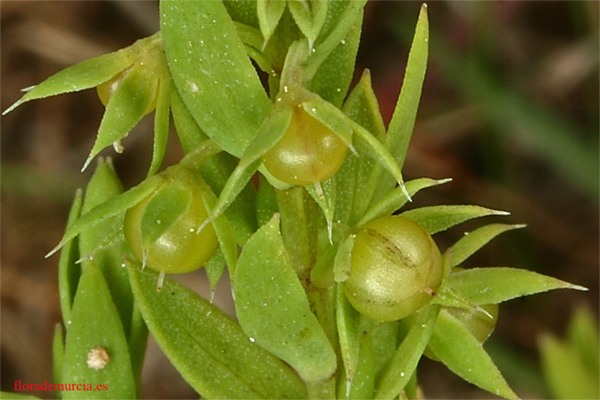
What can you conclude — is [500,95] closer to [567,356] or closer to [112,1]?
[567,356]

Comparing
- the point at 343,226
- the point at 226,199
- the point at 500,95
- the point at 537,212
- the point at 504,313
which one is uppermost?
the point at 226,199

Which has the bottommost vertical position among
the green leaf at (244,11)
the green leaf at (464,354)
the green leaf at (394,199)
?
the green leaf at (464,354)

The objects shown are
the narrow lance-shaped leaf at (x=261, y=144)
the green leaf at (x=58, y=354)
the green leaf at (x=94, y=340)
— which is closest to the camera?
the narrow lance-shaped leaf at (x=261, y=144)

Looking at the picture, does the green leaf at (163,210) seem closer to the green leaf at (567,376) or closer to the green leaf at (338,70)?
the green leaf at (338,70)

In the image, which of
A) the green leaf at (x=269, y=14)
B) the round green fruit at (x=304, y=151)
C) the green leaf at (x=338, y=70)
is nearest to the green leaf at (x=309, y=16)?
the green leaf at (x=269, y=14)

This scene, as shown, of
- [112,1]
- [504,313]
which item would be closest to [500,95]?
[504,313]

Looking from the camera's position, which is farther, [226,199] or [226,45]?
[226,45]
